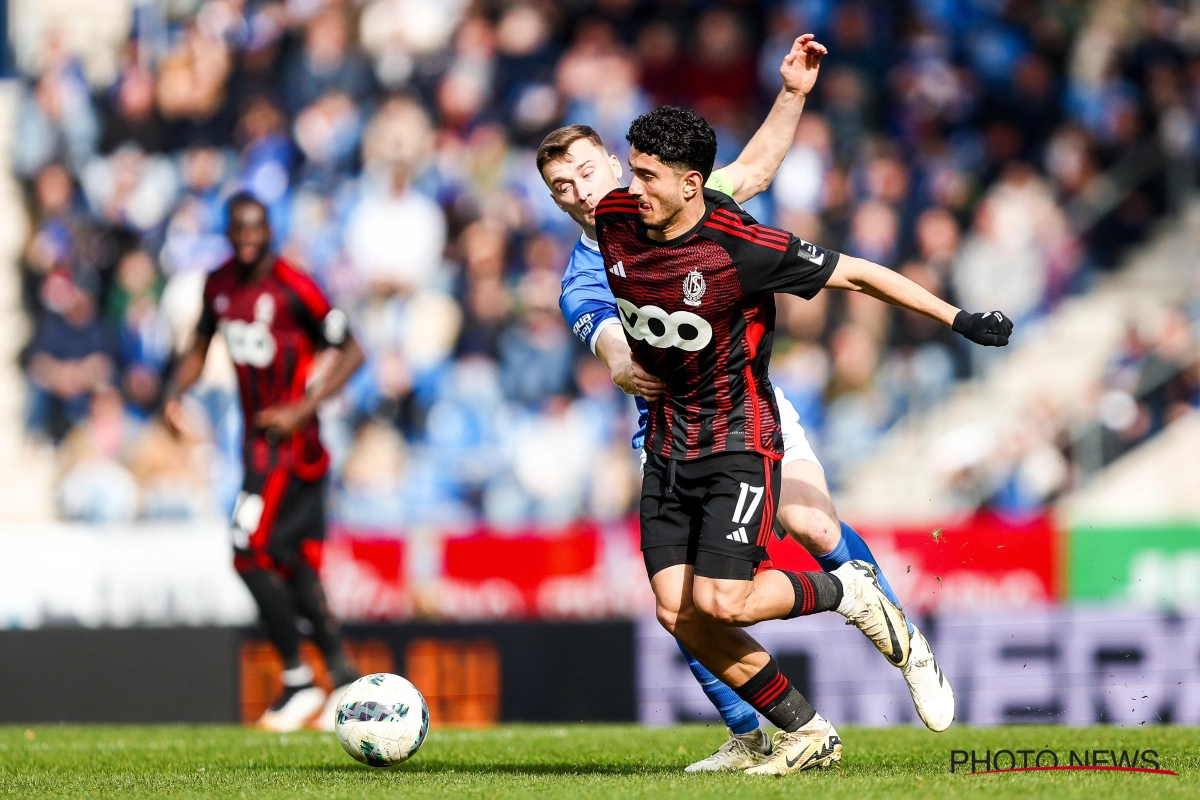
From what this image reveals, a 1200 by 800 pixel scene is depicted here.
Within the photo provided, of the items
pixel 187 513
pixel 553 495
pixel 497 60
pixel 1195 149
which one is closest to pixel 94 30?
pixel 497 60

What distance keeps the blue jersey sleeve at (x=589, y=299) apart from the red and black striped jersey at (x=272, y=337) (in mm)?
2800

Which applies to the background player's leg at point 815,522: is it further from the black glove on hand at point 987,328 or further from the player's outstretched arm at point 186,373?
the player's outstretched arm at point 186,373

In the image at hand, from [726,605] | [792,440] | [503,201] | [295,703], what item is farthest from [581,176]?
[503,201]

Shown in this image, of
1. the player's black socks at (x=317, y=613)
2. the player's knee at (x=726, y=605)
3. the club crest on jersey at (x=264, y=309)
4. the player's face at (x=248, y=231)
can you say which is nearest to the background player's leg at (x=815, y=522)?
the player's knee at (x=726, y=605)

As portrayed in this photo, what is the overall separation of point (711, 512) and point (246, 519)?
3850 millimetres

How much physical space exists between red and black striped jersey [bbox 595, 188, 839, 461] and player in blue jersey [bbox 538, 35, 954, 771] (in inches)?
13.8

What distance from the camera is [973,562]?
10.6m

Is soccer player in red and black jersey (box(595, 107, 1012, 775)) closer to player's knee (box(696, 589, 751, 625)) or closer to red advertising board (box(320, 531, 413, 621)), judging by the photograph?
player's knee (box(696, 589, 751, 625))

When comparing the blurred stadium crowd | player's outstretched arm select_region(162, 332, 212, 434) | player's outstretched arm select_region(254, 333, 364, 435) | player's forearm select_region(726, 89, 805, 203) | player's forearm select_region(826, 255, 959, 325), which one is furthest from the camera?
the blurred stadium crowd

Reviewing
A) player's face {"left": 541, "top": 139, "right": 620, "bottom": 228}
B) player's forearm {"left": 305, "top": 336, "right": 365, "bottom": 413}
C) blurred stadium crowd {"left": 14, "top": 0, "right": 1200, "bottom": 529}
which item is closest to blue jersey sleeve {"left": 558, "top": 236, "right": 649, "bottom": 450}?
player's face {"left": 541, "top": 139, "right": 620, "bottom": 228}

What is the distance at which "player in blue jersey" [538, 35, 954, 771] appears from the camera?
20.5ft

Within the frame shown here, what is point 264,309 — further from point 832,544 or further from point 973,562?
point 973,562

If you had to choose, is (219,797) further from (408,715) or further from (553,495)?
(553,495)

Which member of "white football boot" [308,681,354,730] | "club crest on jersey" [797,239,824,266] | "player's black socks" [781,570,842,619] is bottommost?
"white football boot" [308,681,354,730]
